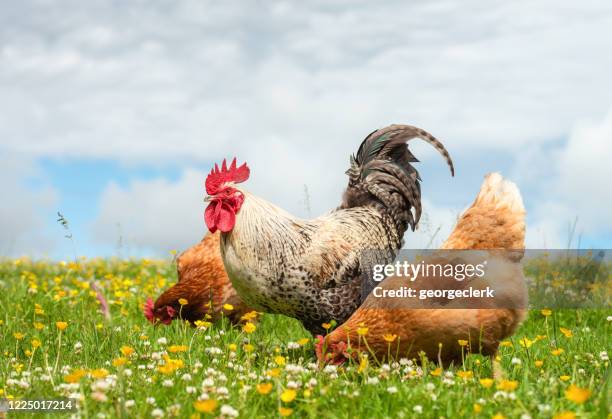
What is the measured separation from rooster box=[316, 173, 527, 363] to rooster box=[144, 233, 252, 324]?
2845 mm

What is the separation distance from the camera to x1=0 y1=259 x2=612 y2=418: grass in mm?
4574

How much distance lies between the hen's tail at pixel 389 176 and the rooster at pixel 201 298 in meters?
1.85

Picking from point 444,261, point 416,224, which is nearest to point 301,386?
point 444,261

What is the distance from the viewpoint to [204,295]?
9102 millimetres

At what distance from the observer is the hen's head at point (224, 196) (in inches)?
298

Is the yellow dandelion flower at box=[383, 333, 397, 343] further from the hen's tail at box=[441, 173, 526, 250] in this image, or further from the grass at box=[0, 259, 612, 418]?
the hen's tail at box=[441, 173, 526, 250]

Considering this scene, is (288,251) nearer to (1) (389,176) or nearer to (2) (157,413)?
(1) (389,176)

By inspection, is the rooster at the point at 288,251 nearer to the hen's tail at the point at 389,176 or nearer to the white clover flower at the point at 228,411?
the hen's tail at the point at 389,176

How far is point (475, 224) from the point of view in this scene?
693cm

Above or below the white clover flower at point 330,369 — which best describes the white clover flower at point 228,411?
below

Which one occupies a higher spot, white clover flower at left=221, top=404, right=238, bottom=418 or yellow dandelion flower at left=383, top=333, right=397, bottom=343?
yellow dandelion flower at left=383, top=333, right=397, bottom=343

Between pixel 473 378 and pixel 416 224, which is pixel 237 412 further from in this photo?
pixel 416 224

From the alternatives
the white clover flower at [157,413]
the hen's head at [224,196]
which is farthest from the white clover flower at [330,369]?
the hen's head at [224,196]

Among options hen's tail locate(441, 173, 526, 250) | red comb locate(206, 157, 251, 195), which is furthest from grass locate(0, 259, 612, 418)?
red comb locate(206, 157, 251, 195)
